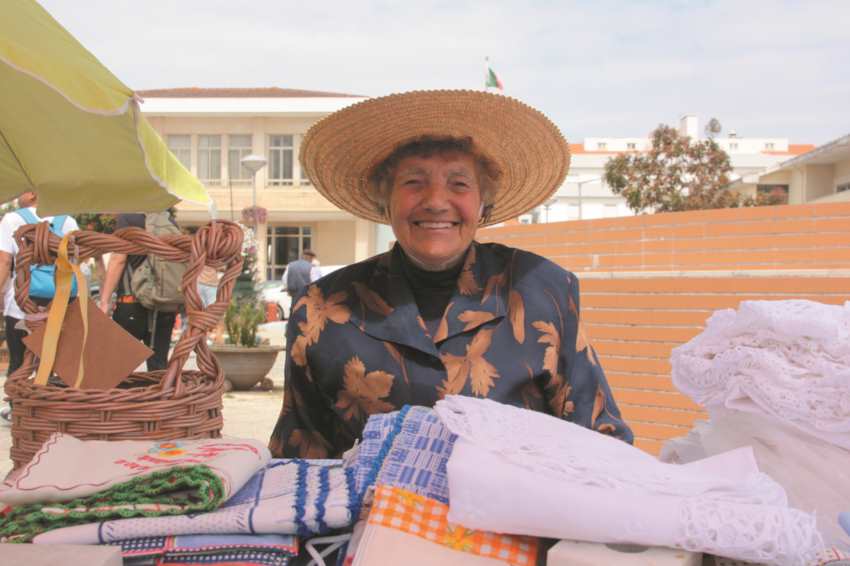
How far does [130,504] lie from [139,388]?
36cm

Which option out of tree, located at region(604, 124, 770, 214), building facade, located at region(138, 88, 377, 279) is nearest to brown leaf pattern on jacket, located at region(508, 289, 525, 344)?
tree, located at region(604, 124, 770, 214)

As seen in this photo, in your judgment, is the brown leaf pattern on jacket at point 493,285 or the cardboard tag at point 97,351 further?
the brown leaf pattern on jacket at point 493,285

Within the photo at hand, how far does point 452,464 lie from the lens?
2.87 feet

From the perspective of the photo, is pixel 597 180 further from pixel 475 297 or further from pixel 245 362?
pixel 475 297

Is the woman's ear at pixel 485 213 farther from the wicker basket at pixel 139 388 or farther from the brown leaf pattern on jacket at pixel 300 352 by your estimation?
the wicker basket at pixel 139 388

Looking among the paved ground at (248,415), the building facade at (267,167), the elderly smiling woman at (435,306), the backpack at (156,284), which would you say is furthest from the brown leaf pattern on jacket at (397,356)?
the building facade at (267,167)

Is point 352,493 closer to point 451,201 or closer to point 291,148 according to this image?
point 451,201

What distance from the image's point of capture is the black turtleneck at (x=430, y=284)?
6.77 ft

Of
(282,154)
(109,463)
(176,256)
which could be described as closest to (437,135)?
Result: (176,256)

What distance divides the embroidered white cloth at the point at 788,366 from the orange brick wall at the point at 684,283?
3.29 meters

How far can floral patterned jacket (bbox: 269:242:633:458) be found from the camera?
6.10 ft

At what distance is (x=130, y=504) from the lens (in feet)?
3.07

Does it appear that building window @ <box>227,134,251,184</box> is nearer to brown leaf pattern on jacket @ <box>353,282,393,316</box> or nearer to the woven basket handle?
brown leaf pattern on jacket @ <box>353,282,393,316</box>

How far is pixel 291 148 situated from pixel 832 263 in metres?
28.9
